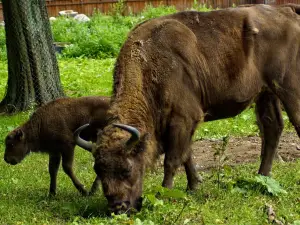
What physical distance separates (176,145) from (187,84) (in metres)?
0.70

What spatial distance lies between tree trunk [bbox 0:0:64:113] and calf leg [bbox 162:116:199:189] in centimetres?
633

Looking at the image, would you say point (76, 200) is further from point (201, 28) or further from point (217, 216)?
point (201, 28)

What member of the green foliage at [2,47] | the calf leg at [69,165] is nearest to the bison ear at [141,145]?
the calf leg at [69,165]

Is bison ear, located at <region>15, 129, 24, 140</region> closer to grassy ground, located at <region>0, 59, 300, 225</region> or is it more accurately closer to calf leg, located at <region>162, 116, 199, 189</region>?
grassy ground, located at <region>0, 59, 300, 225</region>

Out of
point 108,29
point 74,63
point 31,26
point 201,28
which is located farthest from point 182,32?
point 108,29

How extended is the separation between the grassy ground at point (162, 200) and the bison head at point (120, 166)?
0.16 meters

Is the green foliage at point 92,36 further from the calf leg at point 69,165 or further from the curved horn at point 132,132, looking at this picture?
the curved horn at point 132,132

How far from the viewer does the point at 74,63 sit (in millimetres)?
21344

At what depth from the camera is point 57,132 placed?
32.2 feet

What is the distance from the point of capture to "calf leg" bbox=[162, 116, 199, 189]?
837 cm

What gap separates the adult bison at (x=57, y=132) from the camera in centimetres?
970

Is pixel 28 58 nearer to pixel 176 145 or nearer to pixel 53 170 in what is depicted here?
pixel 53 170

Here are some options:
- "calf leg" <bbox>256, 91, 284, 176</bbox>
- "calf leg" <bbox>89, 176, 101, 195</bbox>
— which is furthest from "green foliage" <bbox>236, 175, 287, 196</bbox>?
"calf leg" <bbox>89, 176, 101, 195</bbox>

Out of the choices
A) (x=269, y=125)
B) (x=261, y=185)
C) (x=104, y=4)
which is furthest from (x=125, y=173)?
(x=104, y=4)
